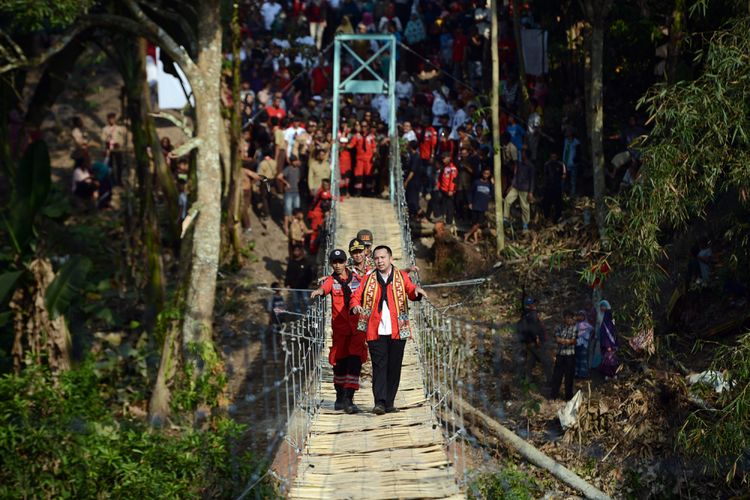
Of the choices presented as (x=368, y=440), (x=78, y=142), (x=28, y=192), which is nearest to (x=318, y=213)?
(x=28, y=192)

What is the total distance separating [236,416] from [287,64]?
8.06 meters

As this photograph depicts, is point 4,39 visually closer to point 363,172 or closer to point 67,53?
point 67,53

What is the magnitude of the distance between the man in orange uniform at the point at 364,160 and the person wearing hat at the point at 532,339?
195 inches

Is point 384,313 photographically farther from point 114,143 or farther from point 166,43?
point 114,143

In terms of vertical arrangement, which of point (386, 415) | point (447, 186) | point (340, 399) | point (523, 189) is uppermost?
point (447, 186)

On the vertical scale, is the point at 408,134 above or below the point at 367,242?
above

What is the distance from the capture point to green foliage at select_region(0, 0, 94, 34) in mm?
13695

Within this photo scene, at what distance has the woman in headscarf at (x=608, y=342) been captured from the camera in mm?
13484

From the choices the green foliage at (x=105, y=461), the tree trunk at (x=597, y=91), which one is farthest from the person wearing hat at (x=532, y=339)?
the green foliage at (x=105, y=461)

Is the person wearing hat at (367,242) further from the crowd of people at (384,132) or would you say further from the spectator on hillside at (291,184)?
the spectator on hillside at (291,184)

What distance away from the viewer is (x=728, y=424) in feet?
35.2

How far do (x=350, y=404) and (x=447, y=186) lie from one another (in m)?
8.70

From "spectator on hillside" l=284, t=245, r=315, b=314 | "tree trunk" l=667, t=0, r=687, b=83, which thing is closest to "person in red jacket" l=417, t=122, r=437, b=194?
"spectator on hillside" l=284, t=245, r=315, b=314

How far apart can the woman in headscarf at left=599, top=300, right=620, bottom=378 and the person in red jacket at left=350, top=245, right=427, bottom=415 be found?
4.57 metres
